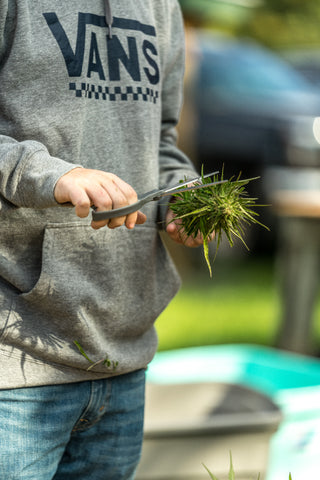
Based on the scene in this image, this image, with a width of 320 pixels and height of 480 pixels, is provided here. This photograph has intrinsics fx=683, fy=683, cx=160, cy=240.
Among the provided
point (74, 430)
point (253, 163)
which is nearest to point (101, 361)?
point (74, 430)

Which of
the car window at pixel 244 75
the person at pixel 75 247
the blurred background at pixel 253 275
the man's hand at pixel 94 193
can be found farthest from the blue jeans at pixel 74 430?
the car window at pixel 244 75

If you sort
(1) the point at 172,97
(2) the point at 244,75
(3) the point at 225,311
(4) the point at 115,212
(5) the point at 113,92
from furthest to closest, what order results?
1. (2) the point at 244,75
2. (3) the point at 225,311
3. (1) the point at 172,97
4. (5) the point at 113,92
5. (4) the point at 115,212

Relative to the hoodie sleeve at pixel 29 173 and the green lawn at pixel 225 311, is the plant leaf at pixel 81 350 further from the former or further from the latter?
the green lawn at pixel 225 311

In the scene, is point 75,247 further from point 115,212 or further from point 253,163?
point 253,163

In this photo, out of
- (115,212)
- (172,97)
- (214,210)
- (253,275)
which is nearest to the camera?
(115,212)

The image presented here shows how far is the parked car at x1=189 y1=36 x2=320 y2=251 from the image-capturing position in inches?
250

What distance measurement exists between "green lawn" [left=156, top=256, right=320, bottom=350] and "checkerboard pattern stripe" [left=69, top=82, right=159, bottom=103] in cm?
291

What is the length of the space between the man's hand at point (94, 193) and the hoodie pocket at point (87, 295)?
0.75 ft

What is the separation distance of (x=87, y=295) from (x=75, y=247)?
97mm

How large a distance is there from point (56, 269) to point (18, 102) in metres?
0.32

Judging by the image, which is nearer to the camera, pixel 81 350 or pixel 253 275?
pixel 81 350

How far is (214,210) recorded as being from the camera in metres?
1.27

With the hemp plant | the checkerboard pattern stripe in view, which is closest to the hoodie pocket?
the hemp plant

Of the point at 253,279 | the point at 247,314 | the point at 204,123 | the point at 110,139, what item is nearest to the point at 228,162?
the point at 204,123
